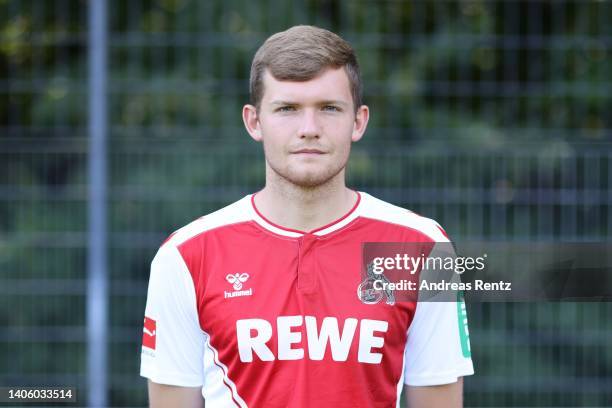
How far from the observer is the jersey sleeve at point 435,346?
261 cm

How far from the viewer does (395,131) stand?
5523 mm

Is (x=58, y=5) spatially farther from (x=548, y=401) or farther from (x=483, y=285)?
(x=548, y=401)

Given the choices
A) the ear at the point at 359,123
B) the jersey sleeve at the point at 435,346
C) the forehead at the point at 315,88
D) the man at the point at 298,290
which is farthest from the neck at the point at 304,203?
the jersey sleeve at the point at 435,346

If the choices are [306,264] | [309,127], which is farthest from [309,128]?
[306,264]

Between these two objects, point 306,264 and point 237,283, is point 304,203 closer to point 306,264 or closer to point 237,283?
point 306,264

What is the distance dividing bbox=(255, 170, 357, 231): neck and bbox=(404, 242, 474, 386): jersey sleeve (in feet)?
1.16

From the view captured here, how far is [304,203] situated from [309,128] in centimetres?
24

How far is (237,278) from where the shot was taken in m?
2.58

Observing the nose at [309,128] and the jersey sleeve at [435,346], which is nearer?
the nose at [309,128]

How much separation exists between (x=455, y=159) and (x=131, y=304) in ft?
6.24

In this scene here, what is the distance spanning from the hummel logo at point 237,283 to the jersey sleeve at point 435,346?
1.50 ft

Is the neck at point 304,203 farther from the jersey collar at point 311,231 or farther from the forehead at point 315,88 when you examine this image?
the forehead at point 315,88

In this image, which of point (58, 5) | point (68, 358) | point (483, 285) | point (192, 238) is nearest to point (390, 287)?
point (192, 238)

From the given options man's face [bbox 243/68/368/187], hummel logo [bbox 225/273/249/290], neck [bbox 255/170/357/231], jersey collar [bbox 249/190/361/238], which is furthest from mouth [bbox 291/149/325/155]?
hummel logo [bbox 225/273/249/290]
